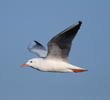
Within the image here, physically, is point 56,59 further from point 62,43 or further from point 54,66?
point 62,43

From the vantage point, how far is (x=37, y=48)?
17.5 meters

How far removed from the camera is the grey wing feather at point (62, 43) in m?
12.1

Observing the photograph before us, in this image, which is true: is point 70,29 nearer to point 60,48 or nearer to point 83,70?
point 60,48

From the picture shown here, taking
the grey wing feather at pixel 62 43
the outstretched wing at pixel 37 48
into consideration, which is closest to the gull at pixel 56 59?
the grey wing feather at pixel 62 43

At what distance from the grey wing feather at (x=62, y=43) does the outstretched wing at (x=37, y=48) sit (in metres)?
2.84

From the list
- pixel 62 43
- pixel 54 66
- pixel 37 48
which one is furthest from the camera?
pixel 37 48

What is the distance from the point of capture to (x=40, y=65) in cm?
1368

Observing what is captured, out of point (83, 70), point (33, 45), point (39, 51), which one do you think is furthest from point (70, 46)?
point (33, 45)

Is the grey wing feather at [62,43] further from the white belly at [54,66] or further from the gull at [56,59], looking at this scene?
the white belly at [54,66]

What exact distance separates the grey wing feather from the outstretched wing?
9.30ft

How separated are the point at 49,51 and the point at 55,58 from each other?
17.8 inches

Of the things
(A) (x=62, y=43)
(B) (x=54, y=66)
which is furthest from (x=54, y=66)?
(A) (x=62, y=43)

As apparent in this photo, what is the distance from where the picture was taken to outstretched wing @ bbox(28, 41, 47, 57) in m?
16.6

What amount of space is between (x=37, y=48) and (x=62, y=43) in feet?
15.5
